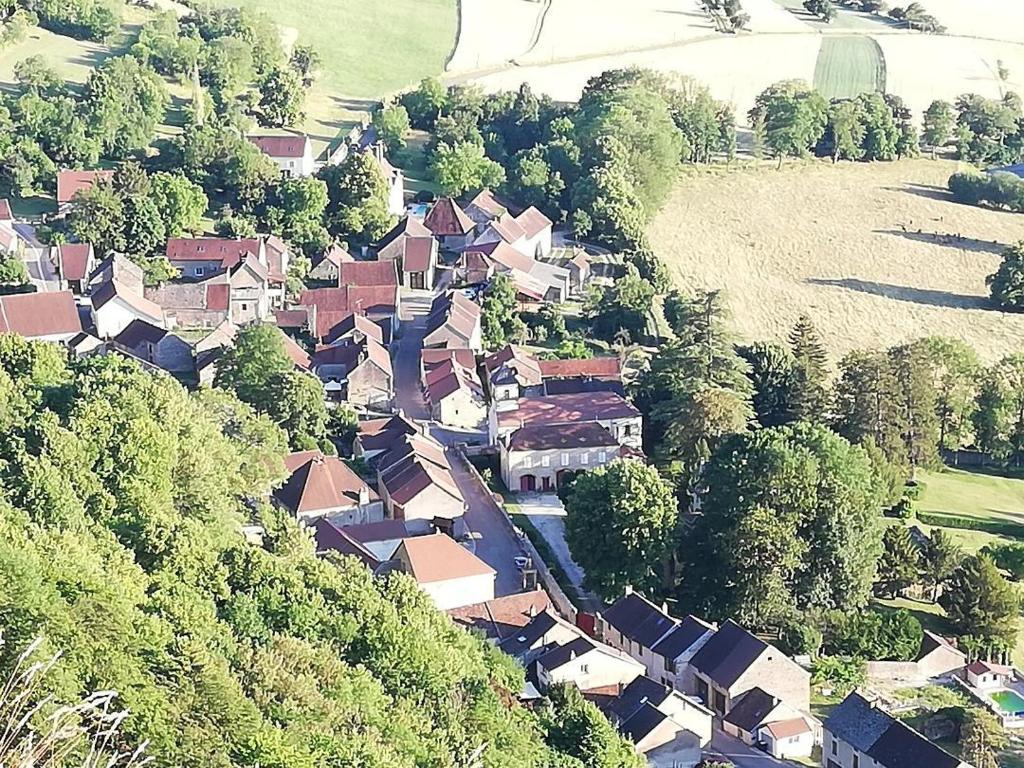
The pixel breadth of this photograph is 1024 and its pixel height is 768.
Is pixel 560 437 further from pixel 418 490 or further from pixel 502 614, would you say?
pixel 502 614

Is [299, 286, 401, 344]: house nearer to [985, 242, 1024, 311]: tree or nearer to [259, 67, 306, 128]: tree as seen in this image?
[259, 67, 306, 128]: tree

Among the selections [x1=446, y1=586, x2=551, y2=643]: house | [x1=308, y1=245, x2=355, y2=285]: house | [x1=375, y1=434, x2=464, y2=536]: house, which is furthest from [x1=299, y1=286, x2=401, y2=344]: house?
[x1=446, y1=586, x2=551, y2=643]: house

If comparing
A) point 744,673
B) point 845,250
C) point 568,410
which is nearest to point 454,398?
point 568,410

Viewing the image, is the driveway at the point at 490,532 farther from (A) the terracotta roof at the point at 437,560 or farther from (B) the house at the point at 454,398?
(B) the house at the point at 454,398

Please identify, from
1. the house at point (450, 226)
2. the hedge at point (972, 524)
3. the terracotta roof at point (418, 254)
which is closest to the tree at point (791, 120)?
the house at point (450, 226)

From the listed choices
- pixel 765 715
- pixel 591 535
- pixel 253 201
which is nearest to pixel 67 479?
pixel 591 535

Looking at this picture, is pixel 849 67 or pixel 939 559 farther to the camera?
pixel 849 67

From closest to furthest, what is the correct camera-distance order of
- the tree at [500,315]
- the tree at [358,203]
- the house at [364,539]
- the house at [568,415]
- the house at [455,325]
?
the house at [364,539]
the house at [568,415]
the house at [455,325]
the tree at [500,315]
the tree at [358,203]
